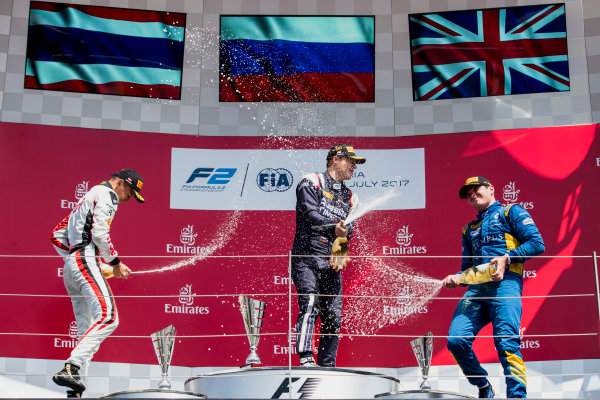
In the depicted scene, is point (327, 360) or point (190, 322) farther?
point (190, 322)

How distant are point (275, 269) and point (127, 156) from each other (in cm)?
143

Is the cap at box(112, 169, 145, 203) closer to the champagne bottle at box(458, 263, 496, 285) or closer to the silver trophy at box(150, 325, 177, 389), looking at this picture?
the silver trophy at box(150, 325, 177, 389)

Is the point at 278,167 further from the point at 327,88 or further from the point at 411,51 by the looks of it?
the point at 411,51

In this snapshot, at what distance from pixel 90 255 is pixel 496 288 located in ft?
7.58

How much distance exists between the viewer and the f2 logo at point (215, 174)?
692 cm

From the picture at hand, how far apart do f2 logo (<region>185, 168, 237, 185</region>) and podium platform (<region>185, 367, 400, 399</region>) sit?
252 centimetres

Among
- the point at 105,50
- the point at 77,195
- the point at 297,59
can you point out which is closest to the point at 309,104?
the point at 297,59

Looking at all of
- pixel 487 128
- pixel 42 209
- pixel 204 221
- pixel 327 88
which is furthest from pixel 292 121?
pixel 42 209

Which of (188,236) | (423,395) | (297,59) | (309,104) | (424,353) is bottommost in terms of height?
(423,395)

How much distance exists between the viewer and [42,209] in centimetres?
664

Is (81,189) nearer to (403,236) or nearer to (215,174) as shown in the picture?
(215,174)

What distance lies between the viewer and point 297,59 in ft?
23.6

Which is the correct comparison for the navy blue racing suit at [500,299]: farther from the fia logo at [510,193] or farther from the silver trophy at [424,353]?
the fia logo at [510,193]

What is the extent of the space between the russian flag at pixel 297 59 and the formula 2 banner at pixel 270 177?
0.49 meters
